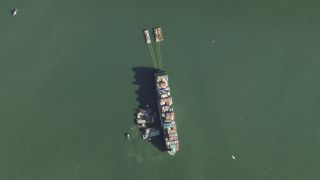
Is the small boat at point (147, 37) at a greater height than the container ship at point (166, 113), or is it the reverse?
the small boat at point (147, 37)

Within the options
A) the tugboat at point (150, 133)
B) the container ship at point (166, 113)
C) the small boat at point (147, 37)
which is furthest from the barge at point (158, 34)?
the tugboat at point (150, 133)

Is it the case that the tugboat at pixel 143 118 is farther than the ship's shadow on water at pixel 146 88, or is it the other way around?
the ship's shadow on water at pixel 146 88

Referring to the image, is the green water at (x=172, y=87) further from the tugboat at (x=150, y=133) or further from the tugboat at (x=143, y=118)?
the tugboat at (x=143, y=118)

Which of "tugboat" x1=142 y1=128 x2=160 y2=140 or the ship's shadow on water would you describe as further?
the ship's shadow on water

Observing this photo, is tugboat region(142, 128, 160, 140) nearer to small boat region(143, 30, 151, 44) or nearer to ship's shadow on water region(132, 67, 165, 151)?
ship's shadow on water region(132, 67, 165, 151)

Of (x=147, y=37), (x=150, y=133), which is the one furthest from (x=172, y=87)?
(x=147, y=37)

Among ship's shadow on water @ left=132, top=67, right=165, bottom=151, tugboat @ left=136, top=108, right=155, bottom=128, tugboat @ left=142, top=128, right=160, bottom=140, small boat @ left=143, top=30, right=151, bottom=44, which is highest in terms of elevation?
small boat @ left=143, top=30, right=151, bottom=44

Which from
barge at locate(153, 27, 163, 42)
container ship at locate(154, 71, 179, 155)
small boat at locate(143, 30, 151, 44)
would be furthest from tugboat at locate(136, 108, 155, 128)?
barge at locate(153, 27, 163, 42)

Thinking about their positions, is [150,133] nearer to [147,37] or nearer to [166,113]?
[166,113]
